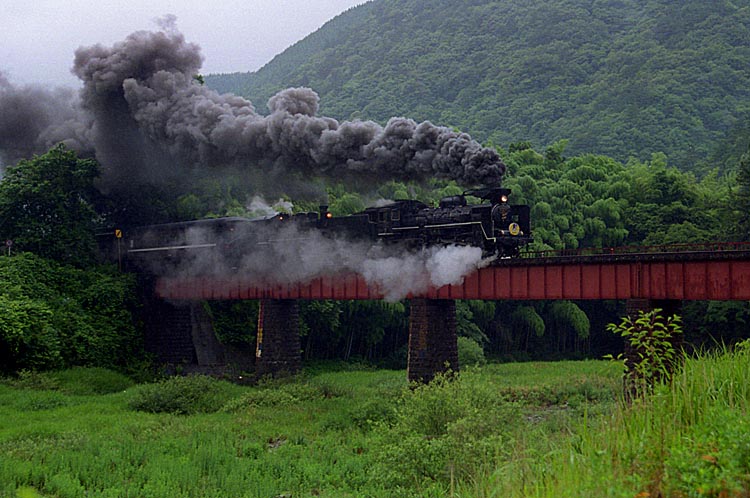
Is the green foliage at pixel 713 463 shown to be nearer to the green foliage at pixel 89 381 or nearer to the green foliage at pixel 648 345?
the green foliage at pixel 648 345

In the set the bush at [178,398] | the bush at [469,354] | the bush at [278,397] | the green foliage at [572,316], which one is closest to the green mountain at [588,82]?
the green foliage at [572,316]

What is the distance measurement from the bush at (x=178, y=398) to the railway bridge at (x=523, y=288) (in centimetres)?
744

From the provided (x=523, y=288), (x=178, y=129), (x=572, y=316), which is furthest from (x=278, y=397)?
(x=572, y=316)

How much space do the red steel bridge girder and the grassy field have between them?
213 inches

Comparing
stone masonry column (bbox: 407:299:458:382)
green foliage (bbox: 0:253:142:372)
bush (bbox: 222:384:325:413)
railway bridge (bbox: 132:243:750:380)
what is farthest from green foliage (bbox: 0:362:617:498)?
railway bridge (bbox: 132:243:750:380)

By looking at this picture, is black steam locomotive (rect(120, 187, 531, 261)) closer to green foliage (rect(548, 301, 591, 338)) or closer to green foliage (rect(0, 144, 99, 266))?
green foliage (rect(0, 144, 99, 266))

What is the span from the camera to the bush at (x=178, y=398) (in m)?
37.8

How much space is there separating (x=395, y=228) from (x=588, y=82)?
126 metres

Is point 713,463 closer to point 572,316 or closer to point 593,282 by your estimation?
point 593,282

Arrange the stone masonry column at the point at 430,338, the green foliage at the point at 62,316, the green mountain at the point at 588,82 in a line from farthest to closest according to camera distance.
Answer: the green mountain at the point at 588,82 → the green foliage at the point at 62,316 → the stone masonry column at the point at 430,338

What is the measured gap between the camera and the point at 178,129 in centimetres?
5244

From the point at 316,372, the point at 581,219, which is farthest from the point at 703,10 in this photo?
A: the point at 316,372

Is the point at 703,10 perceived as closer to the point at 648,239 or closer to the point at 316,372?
the point at 648,239

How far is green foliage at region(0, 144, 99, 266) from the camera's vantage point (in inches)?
1993
